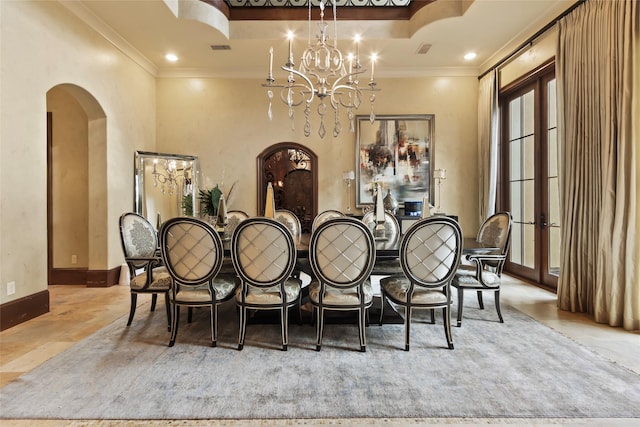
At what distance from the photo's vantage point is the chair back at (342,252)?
265 cm

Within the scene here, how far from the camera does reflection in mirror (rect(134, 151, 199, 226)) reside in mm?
5750

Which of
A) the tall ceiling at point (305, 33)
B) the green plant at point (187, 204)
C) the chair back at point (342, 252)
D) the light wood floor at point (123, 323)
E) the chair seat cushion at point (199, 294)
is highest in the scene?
the tall ceiling at point (305, 33)

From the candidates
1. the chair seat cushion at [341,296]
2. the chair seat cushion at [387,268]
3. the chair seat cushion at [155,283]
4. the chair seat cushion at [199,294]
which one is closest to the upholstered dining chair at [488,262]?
the chair seat cushion at [387,268]

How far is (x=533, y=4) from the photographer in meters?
4.24

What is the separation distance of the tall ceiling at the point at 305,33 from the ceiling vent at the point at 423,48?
0.03 m

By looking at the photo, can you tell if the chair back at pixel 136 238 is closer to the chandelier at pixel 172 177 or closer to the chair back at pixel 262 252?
the chair back at pixel 262 252

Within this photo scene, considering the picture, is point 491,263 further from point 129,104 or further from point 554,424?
point 129,104

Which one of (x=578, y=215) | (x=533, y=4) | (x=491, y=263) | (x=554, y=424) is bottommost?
(x=554, y=424)

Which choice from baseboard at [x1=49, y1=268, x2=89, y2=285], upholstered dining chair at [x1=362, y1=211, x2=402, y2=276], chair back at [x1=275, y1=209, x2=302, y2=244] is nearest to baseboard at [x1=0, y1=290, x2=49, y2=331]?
baseboard at [x1=49, y1=268, x2=89, y2=285]

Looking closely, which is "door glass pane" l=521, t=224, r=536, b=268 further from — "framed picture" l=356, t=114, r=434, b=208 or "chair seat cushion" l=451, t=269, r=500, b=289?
"chair seat cushion" l=451, t=269, r=500, b=289

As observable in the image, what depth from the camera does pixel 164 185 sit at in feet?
20.1

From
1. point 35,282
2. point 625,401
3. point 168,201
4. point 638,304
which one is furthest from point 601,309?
point 168,201

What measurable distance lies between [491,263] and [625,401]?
1684 millimetres

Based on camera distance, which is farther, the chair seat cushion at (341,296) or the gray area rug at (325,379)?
the chair seat cushion at (341,296)
